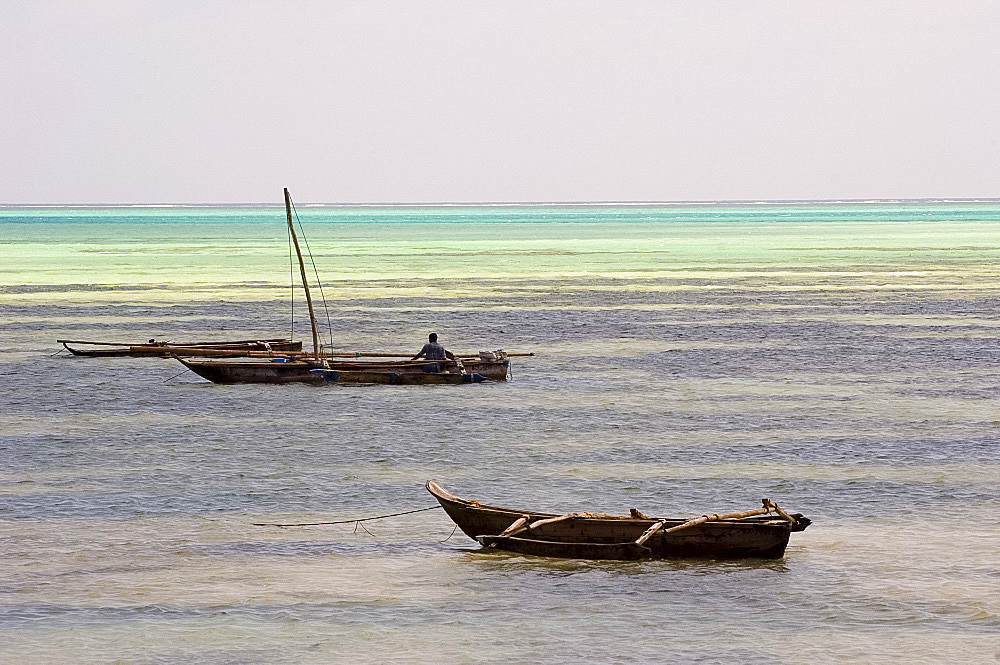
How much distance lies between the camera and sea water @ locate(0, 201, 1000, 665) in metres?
12.1

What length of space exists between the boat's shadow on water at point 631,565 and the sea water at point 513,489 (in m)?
0.05

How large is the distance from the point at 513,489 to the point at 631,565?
161 inches

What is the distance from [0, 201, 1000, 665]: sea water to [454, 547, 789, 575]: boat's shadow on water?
0.05 metres

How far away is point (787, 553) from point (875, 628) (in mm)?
2357

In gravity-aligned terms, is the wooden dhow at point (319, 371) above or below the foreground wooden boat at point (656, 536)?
below

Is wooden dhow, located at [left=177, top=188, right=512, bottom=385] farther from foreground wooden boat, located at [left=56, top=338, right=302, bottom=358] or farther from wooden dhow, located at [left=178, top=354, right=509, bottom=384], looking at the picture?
foreground wooden boat, located at [left=56, top=338, right=302, bottom=358]

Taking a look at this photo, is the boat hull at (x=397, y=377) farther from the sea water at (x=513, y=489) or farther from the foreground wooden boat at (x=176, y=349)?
the foreground wooden boat at (x=176, y=349)

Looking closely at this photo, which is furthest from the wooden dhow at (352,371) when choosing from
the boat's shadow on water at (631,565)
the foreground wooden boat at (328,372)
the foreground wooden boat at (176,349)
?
the boat's shadow on water at (631,565)

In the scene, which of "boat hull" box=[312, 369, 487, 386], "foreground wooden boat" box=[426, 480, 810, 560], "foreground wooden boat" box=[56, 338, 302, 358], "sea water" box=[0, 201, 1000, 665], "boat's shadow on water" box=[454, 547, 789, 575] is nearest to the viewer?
"sea water" box=[0, 201, 1000, 665]

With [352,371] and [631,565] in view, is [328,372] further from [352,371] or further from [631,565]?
[631,565]

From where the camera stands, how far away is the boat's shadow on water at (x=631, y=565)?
13.8 metres

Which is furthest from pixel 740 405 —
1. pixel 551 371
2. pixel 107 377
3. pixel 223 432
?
pixel 107 377

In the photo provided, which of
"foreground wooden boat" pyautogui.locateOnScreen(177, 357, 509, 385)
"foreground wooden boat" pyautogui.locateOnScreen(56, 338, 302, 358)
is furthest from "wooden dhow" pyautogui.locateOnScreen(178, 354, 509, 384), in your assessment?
"foreground wooden boat" pyautogui.locateOnScreen(56, 338, 302, 358)

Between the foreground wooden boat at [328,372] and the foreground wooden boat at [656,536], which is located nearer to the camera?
the foreground wooden boat at [656,536]
